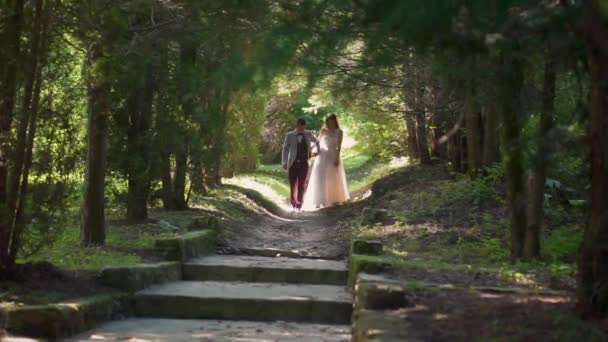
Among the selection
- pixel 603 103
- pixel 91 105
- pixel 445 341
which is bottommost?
pixel 445 341

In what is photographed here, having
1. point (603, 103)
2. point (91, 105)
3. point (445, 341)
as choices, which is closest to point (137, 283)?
point (91, 105)

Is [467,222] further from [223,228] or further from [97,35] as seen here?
[97,35]

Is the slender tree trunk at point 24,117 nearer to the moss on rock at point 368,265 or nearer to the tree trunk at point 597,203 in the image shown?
the moss on rock at point 368,265

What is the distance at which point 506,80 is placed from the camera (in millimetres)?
7367

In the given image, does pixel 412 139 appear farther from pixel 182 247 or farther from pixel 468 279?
pixel 468 279

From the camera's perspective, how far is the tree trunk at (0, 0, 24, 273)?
7.48 m

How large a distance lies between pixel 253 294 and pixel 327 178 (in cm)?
1249

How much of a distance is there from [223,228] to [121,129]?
2.27m

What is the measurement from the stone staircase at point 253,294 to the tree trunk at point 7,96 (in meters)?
1.51

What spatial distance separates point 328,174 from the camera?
21125mm

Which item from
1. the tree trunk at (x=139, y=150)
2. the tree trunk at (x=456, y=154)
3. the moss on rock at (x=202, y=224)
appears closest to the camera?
the moss on rock at (x=202, y=224)

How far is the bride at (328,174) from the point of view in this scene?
20.6 metres

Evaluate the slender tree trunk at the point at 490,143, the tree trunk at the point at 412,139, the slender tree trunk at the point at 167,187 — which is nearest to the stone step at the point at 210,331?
the slender tree trunk at the point at 167,187

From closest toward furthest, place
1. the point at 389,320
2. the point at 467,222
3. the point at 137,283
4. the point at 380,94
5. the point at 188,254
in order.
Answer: the point at 389,320, the point at 137,283, the point at 188,254, the point at 467,222, the point at 380,94
